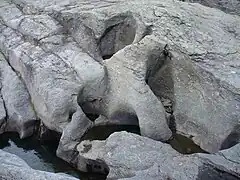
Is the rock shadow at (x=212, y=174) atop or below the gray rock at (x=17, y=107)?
atop

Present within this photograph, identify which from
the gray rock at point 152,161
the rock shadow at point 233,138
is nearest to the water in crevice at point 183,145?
the rock shadow at point 233,138

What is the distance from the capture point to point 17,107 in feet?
29.2

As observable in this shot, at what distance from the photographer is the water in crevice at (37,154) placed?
8.17 metres

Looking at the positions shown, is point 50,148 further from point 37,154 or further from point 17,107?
point 17,107

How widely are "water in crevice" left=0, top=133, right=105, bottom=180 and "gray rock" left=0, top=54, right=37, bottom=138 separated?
0.14m

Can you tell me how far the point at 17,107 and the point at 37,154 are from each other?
0.95 m

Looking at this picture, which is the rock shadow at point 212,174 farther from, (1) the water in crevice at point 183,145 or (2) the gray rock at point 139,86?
(2) the gray rock at point 139,86

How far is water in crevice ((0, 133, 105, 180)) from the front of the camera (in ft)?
26.8

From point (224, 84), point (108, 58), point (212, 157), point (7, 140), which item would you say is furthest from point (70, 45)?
point (212, 157)

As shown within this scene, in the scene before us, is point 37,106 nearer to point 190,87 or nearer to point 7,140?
point 7,140

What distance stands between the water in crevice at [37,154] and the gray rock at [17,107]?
0.14 meters

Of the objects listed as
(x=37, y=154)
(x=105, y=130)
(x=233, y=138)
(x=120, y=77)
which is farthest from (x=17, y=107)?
(x=233, y=138)

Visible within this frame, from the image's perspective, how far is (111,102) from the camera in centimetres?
892

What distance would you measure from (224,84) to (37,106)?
3331 mm
